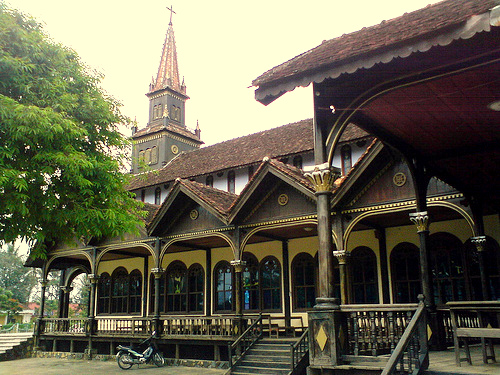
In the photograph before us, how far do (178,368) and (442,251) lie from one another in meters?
10.9

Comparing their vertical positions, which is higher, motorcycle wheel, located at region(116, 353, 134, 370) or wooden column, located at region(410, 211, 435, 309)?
wooden column, located at region(410, 211, 435, 309)

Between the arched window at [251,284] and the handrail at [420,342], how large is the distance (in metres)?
13.8

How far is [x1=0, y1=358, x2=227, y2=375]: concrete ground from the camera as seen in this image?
60.7ft

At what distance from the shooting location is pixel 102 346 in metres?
24.2

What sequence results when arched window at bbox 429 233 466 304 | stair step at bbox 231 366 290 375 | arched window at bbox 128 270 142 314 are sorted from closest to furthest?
stair step at bbox 231 366 290 375 < arched window at bbox 429 233 466 304 < arched window at bbox 128 270 142 314

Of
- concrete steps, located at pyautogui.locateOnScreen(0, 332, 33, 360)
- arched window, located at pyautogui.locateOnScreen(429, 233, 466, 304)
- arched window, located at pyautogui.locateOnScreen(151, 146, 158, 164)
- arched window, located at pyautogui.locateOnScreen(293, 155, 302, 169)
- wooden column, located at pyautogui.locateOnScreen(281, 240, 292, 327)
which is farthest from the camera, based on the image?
arched window, located at pyautogui.locateOnScreen(151, 146, 158, 164)

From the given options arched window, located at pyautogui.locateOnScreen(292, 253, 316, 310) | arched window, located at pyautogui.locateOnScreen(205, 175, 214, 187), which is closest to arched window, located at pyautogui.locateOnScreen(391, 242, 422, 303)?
arched window, located at pyautogui.locateOnScreen(292, 253, 316, 310)

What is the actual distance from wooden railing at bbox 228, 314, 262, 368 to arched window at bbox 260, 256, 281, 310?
354cm

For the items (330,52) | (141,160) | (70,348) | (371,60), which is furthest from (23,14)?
(70,348)

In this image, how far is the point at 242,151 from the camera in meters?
28.4

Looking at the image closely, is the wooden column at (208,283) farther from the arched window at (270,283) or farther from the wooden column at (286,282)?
the wooden column at (286,282)

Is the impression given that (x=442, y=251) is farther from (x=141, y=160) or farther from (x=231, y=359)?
(x=141, y=160)

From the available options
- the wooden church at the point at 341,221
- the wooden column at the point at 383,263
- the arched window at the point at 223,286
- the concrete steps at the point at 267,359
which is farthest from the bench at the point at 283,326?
the wooden column at the point at 383,263

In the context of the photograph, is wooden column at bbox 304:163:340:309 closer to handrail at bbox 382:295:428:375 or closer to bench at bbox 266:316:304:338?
handrail at bbox 382:295:428:375
